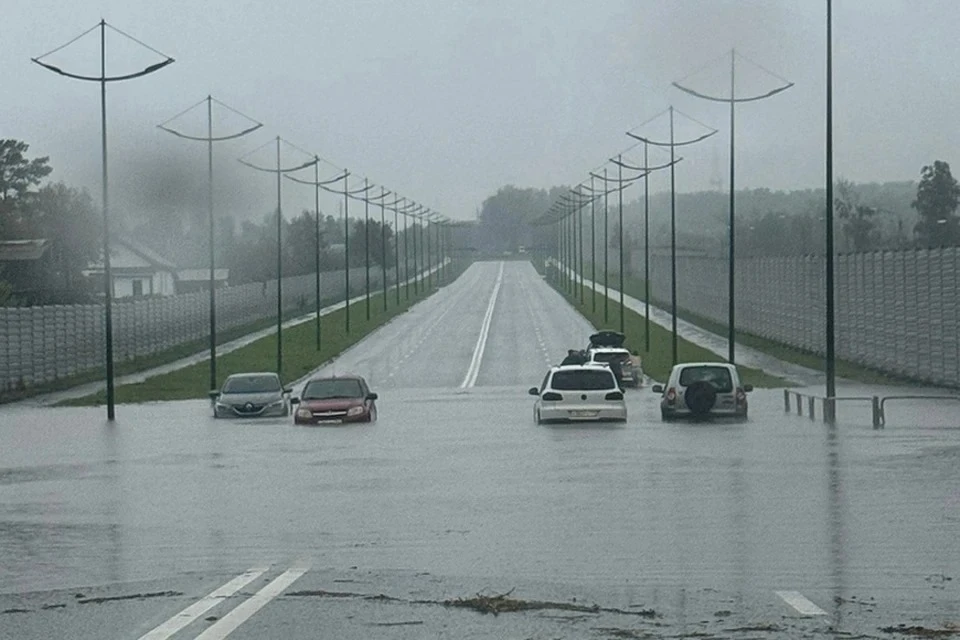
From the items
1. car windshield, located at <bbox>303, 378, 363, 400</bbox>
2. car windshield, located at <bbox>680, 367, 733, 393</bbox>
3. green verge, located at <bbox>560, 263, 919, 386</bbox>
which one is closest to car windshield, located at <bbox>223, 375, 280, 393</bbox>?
car windshield, located at <bbox>303, 378, 363, 400</bbox>

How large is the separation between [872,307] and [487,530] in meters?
51.5

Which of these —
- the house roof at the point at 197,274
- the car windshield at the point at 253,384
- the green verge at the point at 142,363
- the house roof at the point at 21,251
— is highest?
the house roof at the point at 21,251

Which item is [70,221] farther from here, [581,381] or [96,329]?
[581,381]

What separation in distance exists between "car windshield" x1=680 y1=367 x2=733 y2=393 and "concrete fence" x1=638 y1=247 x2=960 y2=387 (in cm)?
1555

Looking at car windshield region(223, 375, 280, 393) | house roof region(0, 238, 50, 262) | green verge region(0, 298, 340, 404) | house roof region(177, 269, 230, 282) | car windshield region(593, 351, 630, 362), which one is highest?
house roof region(0, 238, 50, 262)

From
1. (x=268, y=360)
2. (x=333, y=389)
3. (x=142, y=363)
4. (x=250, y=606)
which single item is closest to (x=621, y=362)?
(x=333, y=389)

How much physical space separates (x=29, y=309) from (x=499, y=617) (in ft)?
189

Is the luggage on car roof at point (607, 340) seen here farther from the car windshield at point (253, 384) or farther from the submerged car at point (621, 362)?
the car windshield at point (253, 384)

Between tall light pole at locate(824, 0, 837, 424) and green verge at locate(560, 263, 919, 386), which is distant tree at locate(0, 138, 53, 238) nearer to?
green verge at locate(560, 263, 919, 386)

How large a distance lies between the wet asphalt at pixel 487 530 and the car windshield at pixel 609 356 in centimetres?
1739

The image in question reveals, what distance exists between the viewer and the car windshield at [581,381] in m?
42.2

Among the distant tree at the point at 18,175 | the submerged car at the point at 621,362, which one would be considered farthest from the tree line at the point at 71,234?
the submerged car at the point at 621,362

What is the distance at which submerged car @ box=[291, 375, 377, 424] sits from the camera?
44.6 metres

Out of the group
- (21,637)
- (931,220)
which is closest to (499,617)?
(21,637)
